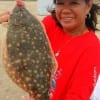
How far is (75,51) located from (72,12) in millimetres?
244

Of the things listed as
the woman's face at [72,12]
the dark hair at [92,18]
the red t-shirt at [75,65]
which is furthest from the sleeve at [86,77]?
the dark hair at [92,18]

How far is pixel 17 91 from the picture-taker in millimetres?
5906

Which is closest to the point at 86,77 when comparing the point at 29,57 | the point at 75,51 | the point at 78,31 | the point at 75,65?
the point at 75,65

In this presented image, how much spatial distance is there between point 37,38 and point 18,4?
0.21m

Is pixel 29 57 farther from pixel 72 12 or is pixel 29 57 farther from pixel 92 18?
pixel 92 18

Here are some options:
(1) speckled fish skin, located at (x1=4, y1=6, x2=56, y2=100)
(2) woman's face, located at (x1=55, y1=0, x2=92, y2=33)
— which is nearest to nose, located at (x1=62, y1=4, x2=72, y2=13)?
(2) woman's face, located at (x1=55, y1=0, x2=92, y2=33)

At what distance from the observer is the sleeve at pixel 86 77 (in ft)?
8.10

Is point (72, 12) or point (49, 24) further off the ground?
point (72, 12)

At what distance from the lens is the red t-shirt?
2.47 metres

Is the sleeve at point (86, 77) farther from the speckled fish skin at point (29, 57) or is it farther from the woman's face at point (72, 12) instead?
the speckled fish skin at point (29, 57)

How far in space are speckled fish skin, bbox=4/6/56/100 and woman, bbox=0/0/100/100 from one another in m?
0.27

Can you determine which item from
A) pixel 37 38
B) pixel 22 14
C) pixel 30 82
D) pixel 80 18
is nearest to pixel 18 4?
pixel 22 14

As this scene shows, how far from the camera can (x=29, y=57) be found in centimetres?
206

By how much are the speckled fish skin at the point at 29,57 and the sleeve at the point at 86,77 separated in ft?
1.36
